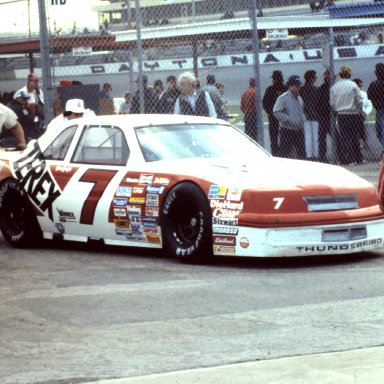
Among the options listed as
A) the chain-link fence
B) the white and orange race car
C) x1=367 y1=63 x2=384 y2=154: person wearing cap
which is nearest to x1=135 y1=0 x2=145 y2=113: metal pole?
the chain-link fence

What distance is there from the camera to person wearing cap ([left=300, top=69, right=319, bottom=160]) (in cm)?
2061

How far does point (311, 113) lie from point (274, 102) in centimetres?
74

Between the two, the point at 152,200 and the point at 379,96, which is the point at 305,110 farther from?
the point at 152,200

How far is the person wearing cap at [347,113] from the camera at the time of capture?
802 inches

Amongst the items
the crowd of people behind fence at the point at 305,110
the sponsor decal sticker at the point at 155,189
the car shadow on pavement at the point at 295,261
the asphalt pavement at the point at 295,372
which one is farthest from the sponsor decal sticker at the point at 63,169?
the crowd of people behind fence at the point at 305,110

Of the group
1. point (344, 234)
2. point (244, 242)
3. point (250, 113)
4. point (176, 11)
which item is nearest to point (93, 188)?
point (244, 242)

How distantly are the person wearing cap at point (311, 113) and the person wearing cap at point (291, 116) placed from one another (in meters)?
0.40

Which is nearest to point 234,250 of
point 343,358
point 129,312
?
point 129,312

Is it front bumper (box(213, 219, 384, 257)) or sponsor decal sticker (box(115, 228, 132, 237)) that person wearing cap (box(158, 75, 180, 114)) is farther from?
front bumper (box(213, 219, 384, 257))

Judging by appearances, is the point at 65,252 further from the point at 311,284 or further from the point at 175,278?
the point at 311,284

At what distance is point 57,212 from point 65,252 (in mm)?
406

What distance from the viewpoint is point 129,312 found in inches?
337

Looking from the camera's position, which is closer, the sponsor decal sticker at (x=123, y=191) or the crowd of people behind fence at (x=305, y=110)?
the sponsor decal sticker at (x=123, y=191)

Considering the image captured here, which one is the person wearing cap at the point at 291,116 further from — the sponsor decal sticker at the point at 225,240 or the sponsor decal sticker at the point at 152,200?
the sponsor decal sticker at the point at 225,240
